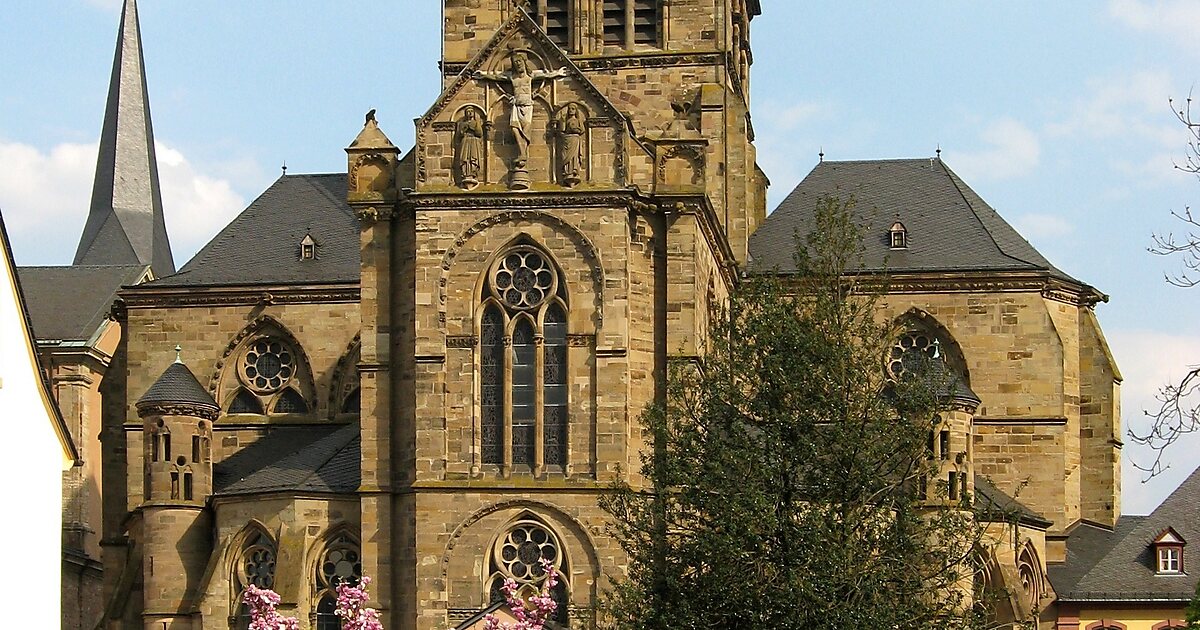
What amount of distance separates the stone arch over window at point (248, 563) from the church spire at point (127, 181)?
34.7 m

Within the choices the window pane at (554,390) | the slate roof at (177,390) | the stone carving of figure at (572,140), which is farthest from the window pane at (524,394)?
the slate roof at (177,390)

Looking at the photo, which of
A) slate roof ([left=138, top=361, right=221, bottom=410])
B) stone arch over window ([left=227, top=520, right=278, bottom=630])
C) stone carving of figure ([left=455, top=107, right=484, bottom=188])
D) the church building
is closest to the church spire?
the church building

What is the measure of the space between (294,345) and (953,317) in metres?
16.5

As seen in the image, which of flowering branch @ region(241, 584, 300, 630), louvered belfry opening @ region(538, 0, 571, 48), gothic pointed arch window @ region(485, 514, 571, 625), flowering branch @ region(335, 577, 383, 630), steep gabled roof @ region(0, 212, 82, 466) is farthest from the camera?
louvered belfry opening @ region(538, 0, 571, 48)

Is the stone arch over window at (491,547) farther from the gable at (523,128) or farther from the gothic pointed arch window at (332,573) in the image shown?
the gable at (523,128)

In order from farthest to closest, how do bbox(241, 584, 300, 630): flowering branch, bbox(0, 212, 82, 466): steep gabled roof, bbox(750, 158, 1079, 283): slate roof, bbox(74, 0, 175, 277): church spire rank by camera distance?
bbox(74, 0, 175, 277): church spire < bbox(750, 158, 1079, 283): slate roof < bbox(241, 584, 300, 630): flowering branch < bbox(0, 212, 82, 466): steep gabled roof

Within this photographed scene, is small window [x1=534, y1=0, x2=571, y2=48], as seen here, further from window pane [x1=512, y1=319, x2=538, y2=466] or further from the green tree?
the green tree

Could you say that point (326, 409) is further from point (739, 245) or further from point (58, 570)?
point (58, 570)

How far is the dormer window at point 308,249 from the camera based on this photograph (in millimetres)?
63500

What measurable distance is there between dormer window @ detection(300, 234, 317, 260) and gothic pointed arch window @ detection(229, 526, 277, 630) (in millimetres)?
12735

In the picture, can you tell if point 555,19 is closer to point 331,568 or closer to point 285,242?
point 285,242

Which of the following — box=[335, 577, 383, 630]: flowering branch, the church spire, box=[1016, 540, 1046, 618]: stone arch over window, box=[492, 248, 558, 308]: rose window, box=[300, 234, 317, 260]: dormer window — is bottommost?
box=[1016, 540, 1046, 618]: stone arch over window

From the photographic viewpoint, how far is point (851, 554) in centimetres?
3503

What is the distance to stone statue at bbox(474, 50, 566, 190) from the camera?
49656mm
